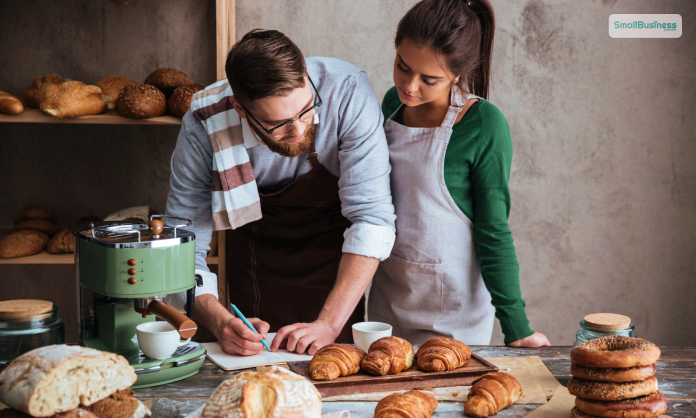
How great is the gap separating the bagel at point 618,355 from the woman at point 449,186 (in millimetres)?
407

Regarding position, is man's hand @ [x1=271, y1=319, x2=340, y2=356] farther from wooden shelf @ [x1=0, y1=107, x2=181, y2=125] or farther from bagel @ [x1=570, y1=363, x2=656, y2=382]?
wooden shelf @ [x1=0, y1=107, x2=181, y2=125]

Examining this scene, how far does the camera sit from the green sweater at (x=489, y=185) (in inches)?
56.4

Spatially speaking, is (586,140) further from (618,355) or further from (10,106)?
(10,106)

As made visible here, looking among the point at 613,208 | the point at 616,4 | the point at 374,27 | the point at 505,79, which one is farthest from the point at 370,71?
the point at 613,208

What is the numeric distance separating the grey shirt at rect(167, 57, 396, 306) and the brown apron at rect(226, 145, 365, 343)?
0.15 metres

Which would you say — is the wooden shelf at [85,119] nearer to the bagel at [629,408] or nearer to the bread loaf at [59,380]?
the bread loaf at [59,380]

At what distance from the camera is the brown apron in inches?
68.9

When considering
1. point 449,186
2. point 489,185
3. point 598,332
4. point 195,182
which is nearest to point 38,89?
point 195,182

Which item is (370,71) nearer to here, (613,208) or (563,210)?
(563,210)

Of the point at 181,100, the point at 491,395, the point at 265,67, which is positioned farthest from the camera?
the point at 181,100

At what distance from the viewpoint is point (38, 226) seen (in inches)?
85.9

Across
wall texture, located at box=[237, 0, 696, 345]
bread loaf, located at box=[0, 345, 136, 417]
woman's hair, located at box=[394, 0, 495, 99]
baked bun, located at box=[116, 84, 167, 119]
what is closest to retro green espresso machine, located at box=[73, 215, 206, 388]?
bread loaf, located at box=[0, 345, 136, 417]

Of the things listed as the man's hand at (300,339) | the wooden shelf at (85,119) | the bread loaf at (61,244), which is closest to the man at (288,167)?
the man's hand at (300,339)

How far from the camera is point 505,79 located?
235 centimetres
